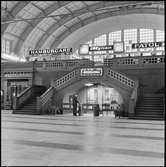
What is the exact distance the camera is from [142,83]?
23.1 m

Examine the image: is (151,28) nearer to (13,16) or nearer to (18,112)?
(13,16)

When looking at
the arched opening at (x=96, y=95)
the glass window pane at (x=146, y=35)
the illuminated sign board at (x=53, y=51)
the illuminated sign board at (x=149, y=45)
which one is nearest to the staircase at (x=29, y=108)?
the arched opening at (x=96, y=95)

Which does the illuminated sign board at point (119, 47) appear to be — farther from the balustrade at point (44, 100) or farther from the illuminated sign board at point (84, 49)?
the balustrade at point (44, 100)

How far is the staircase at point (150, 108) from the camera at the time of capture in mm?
17317

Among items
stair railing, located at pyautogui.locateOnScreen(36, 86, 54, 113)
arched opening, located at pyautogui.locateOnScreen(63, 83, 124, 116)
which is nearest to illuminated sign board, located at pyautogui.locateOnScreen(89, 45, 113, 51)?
arched opening, located at pyautogui.locateOnScreen(63, 83, 124, 116)

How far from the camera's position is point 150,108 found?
18.6m

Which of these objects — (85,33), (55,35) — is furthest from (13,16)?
(85,33)

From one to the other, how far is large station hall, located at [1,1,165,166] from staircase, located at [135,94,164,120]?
0.23ft

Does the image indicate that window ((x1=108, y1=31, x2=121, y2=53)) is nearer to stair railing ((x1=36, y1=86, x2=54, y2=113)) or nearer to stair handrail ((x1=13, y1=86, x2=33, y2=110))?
stair railing ((x1=36, y1=86, x2=54, y2=113))

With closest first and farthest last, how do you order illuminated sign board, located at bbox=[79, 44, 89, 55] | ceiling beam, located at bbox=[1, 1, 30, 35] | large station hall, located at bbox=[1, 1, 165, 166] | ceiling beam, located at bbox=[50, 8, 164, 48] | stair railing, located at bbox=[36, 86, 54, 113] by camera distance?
large station hall, located at bbox=[1, 1, 165, 166] → stair railing, located at bbox=[36, 86, 54, 113] → illuminated sign board, located at bbox=[79, 44, 89, 55] → ceiling beam, located at bbox=[1, 1, 30, 35] → ceiling beam, located at bbox=[50, 8, 164, 48]

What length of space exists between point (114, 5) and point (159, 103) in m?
23.1

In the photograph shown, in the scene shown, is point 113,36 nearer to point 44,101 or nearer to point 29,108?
point 44,101

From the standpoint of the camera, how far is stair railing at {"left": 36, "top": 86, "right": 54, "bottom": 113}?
20703mm

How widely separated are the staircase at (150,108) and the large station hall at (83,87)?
71mm
